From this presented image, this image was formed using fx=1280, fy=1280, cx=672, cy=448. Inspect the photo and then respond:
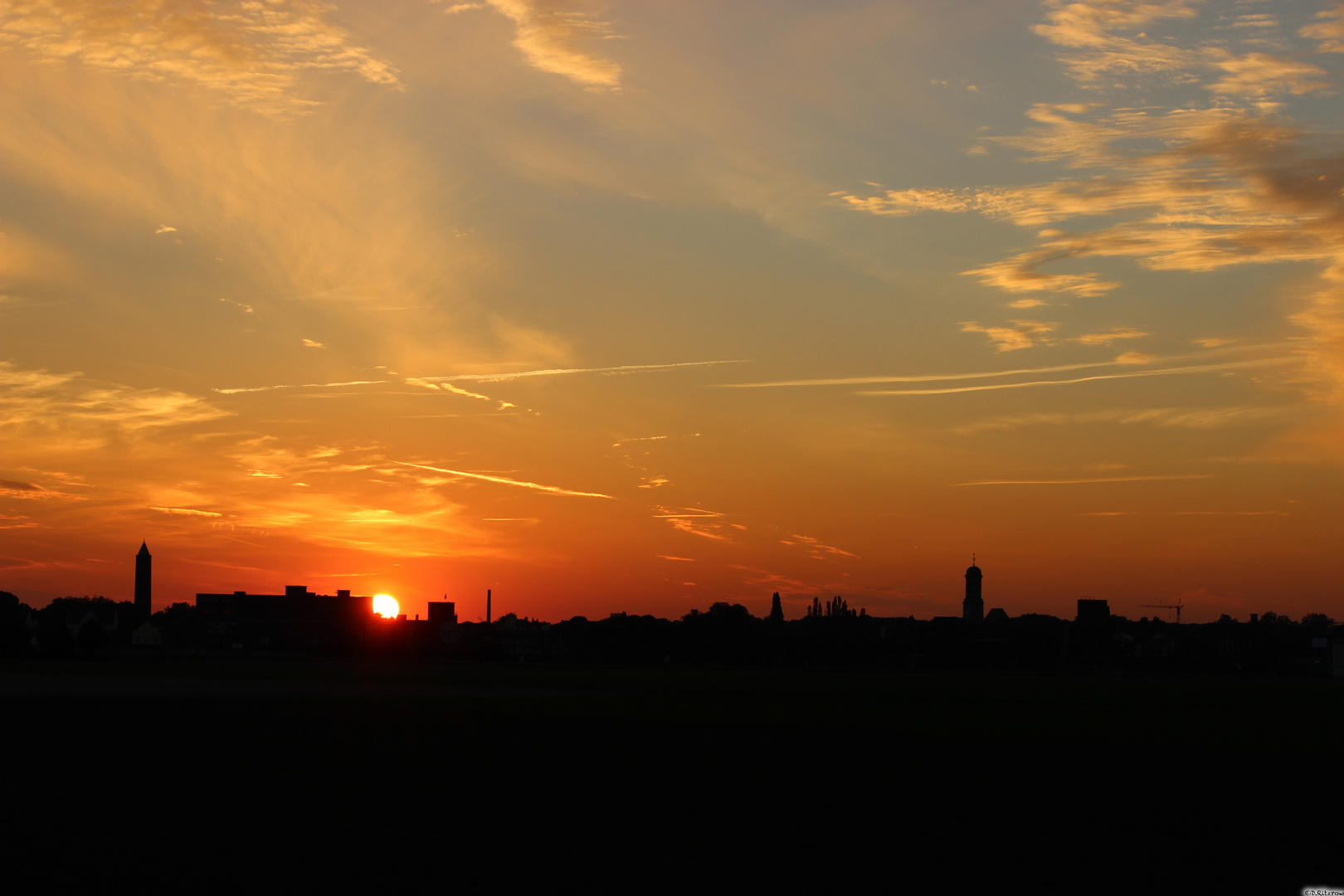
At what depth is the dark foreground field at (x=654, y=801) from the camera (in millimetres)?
20391

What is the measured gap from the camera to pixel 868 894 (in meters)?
18.9

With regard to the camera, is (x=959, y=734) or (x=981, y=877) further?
(x=959, y=734)

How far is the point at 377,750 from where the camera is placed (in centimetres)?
3819

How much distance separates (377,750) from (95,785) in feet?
33.8

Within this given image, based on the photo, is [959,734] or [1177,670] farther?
[1177,670]

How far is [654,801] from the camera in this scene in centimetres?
2833

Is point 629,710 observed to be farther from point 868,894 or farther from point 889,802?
point 868,894

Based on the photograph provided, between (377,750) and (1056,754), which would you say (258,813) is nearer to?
(377,750)

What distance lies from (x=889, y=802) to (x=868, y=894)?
32.3 feet

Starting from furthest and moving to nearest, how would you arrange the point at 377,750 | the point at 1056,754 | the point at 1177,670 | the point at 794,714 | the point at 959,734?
the point at 1177,670, the point at 794,714, the point at 959,734, the point at 1056,754, the point at 377,750

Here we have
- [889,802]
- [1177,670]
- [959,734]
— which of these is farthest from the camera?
[1177,670]

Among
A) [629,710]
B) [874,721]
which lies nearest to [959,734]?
[874,721]

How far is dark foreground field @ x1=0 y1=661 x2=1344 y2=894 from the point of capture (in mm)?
20391

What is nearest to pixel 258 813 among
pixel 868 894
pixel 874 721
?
pixel 868 894
